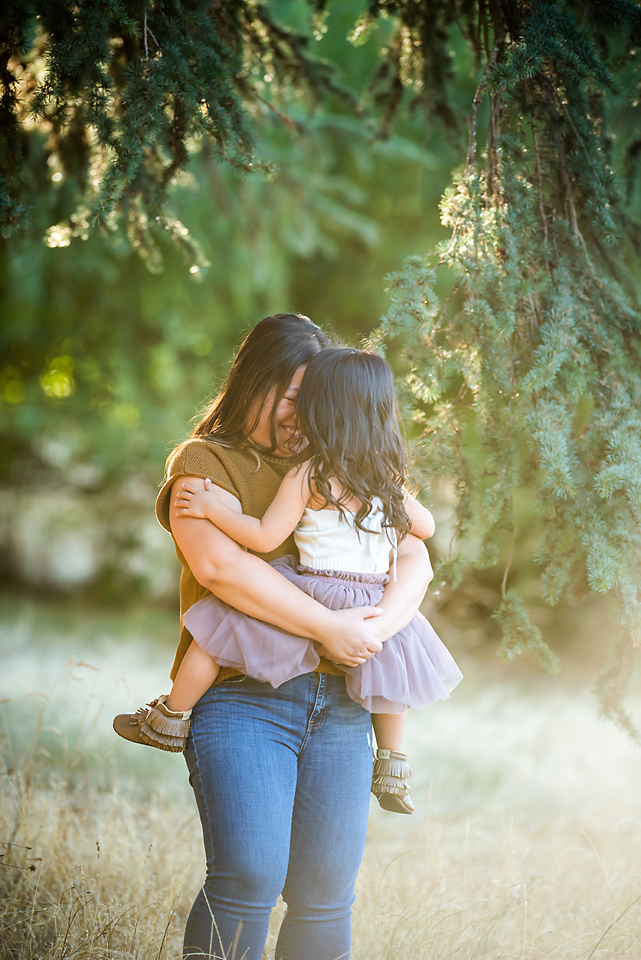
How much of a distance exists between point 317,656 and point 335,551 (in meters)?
0.25

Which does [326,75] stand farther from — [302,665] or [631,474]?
[302,665]

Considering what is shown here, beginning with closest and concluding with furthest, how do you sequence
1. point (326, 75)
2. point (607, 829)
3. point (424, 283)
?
point (424, 283)
point (326, 75)
point (607, 829)

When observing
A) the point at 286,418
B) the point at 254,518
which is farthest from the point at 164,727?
the point at 286,418

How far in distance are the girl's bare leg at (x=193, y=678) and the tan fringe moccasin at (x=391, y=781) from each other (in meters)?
0.51

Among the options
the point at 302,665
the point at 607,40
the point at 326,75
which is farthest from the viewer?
the point at 326,75

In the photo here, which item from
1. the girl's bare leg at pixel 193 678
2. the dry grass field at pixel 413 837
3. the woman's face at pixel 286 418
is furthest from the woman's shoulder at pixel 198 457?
the dry grass field at pixel 413 837

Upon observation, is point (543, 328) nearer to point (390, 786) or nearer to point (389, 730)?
point (389, 730)

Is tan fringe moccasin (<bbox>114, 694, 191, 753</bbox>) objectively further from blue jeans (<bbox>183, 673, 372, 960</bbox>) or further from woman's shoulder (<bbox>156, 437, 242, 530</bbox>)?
woman's shoulder (<bbox>156, 437, 242, 530</bbox>)

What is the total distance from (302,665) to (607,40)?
231 centimetres

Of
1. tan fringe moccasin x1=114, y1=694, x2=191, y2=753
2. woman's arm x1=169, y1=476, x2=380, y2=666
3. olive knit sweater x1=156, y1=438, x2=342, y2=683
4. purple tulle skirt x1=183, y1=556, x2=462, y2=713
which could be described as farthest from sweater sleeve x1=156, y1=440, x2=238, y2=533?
tan fringe moccasin x1=114, y1=694, x2=191, y2=753

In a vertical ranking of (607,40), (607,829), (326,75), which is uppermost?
(326,75)

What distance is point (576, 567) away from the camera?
2.32 metres

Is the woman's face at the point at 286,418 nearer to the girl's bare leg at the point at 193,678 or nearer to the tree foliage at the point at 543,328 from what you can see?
the tree foliage at the point at 543,328

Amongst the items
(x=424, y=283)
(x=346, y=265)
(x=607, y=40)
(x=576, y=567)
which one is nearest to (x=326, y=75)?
(x=607, y=40)
